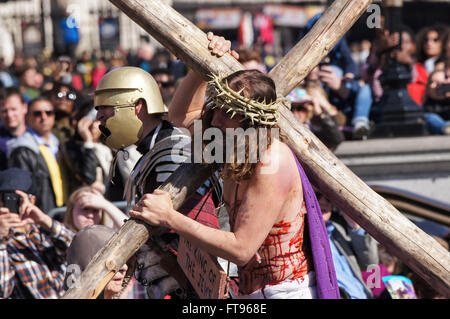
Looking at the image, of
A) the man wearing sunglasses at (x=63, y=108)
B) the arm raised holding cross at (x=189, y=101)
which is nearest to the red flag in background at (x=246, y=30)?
the man wearing sunglasses at (x=63, y=108)

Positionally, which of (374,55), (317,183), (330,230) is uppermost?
(374,55)

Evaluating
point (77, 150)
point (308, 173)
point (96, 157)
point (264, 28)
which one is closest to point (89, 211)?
point (96, 157)

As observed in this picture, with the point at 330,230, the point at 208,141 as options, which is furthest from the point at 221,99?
the point at 330,230

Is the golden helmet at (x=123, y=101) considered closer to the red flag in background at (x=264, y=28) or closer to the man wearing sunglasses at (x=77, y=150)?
the man wearing sunglasses at (x=77, y=150)

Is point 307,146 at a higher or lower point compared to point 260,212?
higher

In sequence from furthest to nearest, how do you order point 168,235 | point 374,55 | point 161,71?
point 161,71
point 374,55
point 168,235

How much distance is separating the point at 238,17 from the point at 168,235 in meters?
28.1

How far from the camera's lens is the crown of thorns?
11.5 feet

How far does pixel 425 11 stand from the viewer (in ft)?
111

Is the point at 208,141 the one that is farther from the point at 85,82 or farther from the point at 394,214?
the point at 85,82

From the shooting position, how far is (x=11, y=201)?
5.57m

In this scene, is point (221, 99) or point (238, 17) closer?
point (221, 99)

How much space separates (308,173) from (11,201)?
2.44 m

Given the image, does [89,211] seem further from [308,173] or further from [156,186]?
[308,173]
